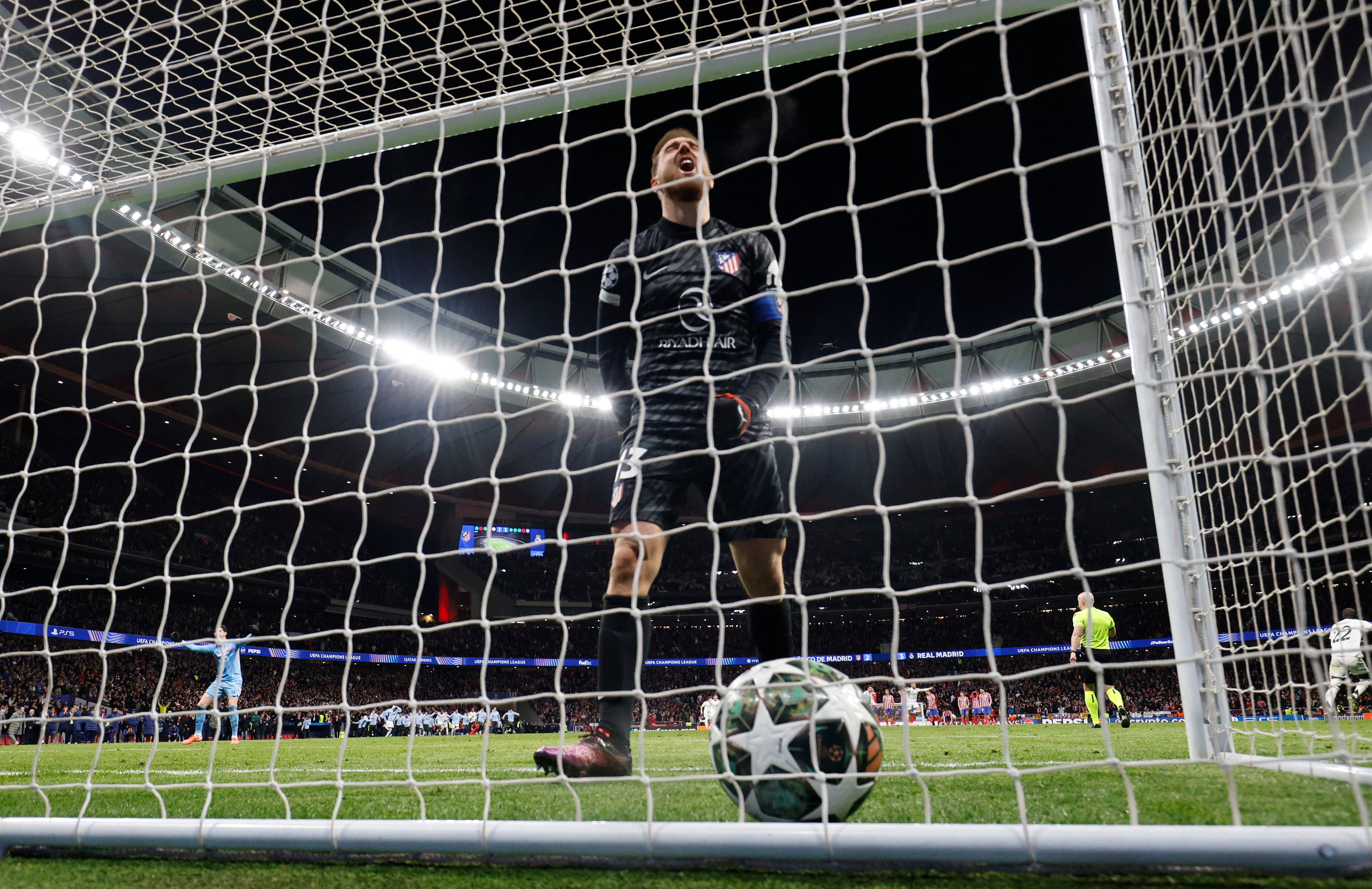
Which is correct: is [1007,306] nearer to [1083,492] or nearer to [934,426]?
[934,426]

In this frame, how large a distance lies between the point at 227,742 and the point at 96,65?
1148 cm

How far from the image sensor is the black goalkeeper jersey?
2783mm

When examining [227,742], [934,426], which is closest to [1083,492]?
[934,426]

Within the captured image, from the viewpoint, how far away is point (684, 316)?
288cm

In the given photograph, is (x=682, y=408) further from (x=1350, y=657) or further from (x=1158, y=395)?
(x=1350, y=657)

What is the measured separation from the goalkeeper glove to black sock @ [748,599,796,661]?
58cm

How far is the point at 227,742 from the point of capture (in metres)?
12.5

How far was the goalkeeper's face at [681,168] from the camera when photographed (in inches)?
115

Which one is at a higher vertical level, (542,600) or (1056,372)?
(1056,372)

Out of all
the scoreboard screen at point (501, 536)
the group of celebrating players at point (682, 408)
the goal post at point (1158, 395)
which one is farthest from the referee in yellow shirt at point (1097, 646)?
the scoreboard screen at point (501, 536)

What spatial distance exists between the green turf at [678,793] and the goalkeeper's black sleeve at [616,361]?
3.96ft

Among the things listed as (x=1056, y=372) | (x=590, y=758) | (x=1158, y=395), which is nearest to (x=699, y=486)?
(x=590, y=758)

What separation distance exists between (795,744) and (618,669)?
0.71 metres

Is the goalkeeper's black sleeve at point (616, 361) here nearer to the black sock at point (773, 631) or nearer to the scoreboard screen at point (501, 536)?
the black sock at point (773, 631)
